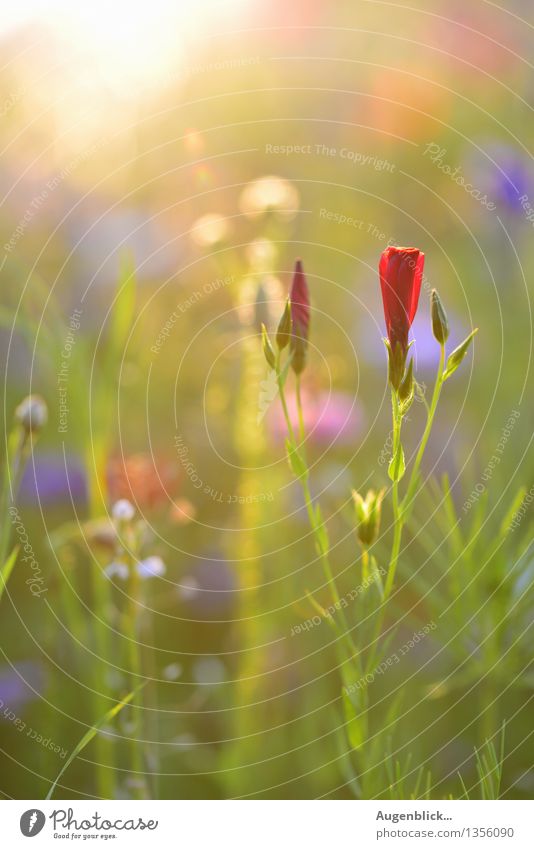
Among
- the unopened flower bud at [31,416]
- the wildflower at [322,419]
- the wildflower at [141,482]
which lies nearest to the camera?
the unopened flower bud at [31,416]

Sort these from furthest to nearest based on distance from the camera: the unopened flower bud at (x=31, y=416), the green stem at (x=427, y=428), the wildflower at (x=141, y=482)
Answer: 1. the wildflower at (x=141, y=482)
2. the unopened flower bud at (x=31, y=416)
3. the green stem at (x=427, y=428)

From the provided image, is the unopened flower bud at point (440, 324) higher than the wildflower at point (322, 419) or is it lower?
lower

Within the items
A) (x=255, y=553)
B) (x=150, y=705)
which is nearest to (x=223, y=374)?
(x=255, y=553)

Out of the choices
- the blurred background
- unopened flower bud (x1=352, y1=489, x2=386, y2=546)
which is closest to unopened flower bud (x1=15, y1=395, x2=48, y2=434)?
the blurred background

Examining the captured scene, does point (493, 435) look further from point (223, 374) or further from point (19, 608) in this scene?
point (19, 608)

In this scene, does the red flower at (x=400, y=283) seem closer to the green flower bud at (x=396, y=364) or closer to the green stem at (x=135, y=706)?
the green flower bud at (x=396, y=364)
